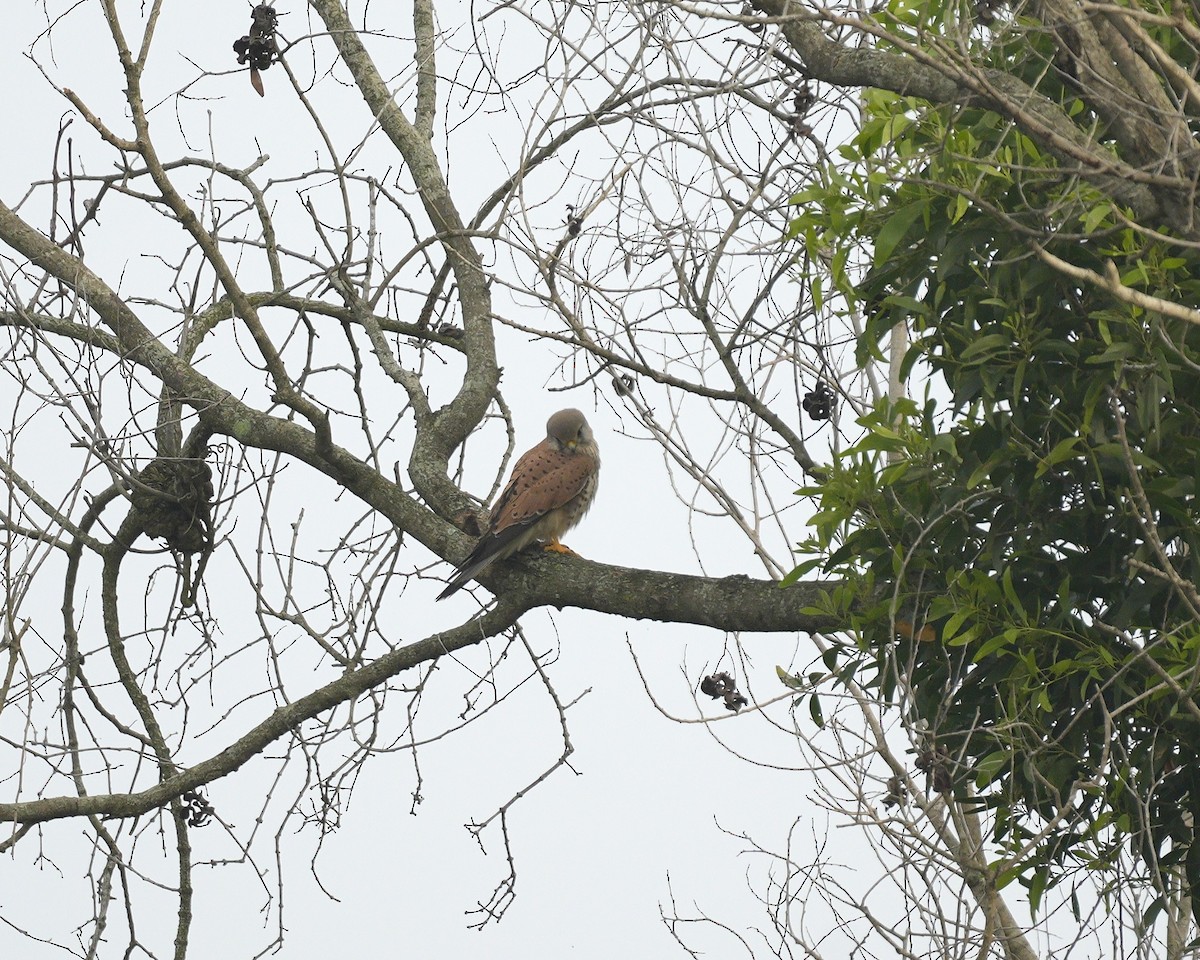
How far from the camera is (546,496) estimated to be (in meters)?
4.52

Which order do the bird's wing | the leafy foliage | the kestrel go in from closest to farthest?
the leafy foliage
the kestrel
the bird's wing

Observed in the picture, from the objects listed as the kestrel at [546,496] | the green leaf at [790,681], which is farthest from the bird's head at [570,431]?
the green leaf at [790,681]

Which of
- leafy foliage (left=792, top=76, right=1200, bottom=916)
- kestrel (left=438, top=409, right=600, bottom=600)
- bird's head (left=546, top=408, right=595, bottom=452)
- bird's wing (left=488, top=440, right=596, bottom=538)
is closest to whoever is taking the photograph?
leafy foliage (left=792, top=76, right=1200, bottom=916)

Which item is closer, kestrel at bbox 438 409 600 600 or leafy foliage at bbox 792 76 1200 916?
leafy foliage at bbox 792 76 1200 916

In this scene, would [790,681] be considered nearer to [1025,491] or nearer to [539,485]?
[1025,491]

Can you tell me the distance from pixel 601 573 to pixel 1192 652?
4.78 ft

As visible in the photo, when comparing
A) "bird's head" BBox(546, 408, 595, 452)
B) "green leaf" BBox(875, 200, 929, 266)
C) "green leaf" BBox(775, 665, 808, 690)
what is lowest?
"green leaf" BBox(775, 665, 808, 690)

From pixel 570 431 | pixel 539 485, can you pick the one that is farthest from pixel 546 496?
pixel 570 431

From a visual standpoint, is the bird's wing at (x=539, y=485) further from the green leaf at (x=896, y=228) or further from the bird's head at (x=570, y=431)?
the green leaf at (x=896, y=228)

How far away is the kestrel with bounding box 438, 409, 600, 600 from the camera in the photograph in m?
3.60

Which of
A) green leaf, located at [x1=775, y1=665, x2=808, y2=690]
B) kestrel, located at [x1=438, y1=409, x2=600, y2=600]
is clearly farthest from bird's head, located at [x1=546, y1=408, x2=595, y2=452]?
green leaf, located at [x1=775, y1=665, x2=808, y2=690]

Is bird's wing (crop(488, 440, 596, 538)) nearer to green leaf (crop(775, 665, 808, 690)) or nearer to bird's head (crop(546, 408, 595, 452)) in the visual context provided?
bird's head (crop(546, 408, 595, 452))

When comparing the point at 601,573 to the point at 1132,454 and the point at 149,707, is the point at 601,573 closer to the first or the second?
the point at 1132,454

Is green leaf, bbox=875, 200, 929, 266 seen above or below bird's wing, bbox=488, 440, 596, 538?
below
